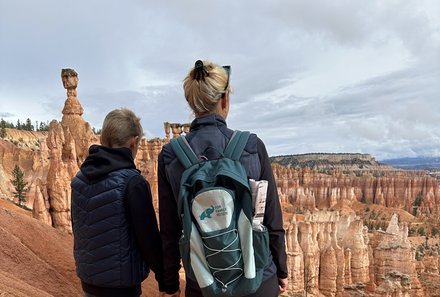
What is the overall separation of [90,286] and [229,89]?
→ 1756 millimetres

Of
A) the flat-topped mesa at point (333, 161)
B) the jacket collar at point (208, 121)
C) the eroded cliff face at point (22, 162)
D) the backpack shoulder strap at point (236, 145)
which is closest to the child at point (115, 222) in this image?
the jacket collar at point (208, 121)

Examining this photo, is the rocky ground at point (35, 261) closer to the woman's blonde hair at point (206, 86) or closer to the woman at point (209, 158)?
the woman at point (209, 158)

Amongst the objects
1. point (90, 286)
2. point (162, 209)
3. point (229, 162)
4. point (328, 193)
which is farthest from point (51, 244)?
point (328, 193)

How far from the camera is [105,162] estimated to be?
2609 millimetres

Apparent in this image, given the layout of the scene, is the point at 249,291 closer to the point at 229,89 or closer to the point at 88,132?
the point at 229,89

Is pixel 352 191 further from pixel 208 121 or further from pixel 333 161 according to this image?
pixel 208 121

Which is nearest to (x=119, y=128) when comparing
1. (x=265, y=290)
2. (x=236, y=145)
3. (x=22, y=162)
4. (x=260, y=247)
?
(x=236, y=145)

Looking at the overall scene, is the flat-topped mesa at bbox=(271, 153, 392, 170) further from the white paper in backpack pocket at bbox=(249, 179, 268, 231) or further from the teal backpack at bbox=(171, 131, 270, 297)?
the teal backpack at bbox=(171, 131, 270, 297)

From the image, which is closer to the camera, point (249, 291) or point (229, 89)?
point (249, 291)

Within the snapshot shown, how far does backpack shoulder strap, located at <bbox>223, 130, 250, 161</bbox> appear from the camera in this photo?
7.14ft

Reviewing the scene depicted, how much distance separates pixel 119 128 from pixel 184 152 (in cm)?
73

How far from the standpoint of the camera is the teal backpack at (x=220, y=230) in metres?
2.03

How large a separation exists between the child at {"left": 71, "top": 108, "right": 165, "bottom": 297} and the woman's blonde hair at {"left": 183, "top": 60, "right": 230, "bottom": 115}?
0.65 metres

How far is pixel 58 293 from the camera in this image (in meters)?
5.86
